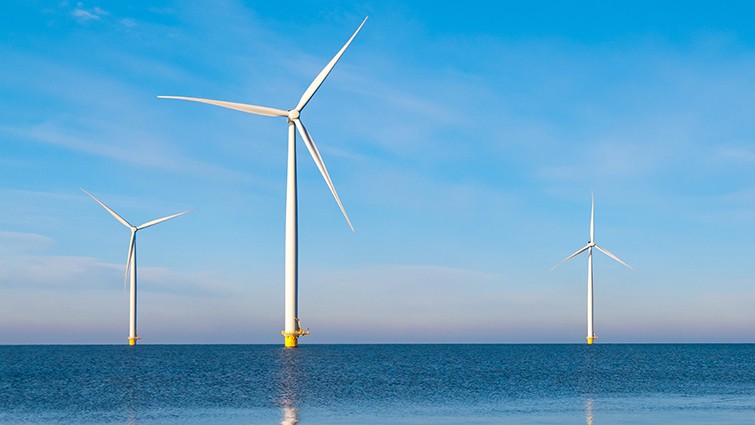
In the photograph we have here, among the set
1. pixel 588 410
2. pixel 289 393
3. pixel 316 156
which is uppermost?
pixel 316 156

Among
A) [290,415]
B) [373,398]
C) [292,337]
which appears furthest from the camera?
[292,337]

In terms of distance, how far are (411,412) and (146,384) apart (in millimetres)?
36556

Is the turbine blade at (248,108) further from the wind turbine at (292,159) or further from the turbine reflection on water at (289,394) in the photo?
the turbine reflection on water at (289,394)

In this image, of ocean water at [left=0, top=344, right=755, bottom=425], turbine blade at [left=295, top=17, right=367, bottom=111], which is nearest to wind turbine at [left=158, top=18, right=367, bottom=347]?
turbine blade at [left=295, top=17, right=367, bottom=111]

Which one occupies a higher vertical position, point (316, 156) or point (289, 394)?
point (316, 156)

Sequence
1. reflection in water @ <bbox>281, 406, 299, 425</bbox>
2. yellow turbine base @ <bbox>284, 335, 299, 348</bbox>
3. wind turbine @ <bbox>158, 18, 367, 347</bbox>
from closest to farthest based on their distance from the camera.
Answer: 1. reflection in water @ <bbox>281, 406, 299, 425</bbox>
2. wind turbine @ <bbox>158, 18, 367, 347</bbox>
3. yellow turbine base @ <bbox>284, 335, 299, 348</bbox>

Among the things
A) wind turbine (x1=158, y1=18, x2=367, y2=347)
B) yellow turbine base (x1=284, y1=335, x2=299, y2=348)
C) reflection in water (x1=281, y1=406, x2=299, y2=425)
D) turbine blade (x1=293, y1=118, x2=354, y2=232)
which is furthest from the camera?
yellow turbine base (x1=284, y1=335, x2=299, y2=348)

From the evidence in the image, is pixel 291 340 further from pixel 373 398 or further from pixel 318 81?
pixel 373 398

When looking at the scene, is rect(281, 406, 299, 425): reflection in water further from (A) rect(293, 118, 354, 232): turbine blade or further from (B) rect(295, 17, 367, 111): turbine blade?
(B) rect(295, 17, 367, 111): turbine blade

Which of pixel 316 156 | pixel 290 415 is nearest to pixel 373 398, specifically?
pixel 290 415

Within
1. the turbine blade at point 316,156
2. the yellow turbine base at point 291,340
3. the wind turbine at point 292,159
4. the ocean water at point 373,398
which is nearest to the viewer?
the ocean water at point 373,398

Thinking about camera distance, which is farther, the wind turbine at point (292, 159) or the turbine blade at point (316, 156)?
the wind turbine at point (292, 159)

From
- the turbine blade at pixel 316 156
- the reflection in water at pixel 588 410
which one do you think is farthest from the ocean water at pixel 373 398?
the turbine blade at pixel 316 156

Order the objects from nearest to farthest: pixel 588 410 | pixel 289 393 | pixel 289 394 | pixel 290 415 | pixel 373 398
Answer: pixel 290 415 < pixel 588 410 < pixel 373 398 < pixel 289 394 < pixel 289 393
